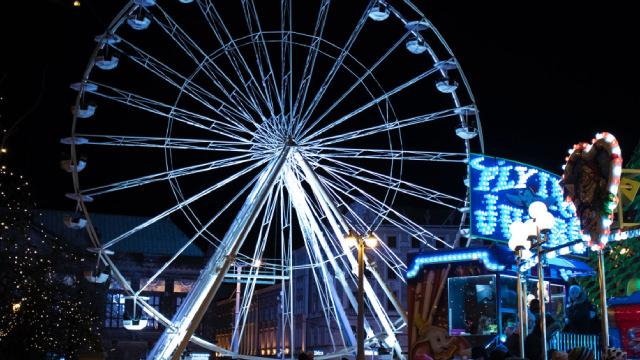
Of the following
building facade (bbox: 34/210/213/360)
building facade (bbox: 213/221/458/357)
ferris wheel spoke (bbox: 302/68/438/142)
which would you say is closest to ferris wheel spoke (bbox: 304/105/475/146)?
ferris wheel spoke (bbox: 302/68/438/142)

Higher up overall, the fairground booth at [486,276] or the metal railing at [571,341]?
the fairground booth at [486,276]

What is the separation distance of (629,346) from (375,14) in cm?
1267

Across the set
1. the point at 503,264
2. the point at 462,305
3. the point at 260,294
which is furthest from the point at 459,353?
the point at 260,294

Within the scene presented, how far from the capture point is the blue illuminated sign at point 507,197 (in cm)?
2555

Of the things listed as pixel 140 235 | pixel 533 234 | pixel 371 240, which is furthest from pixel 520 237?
pixel 140 235

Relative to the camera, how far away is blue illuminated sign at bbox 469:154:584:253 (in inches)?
1006

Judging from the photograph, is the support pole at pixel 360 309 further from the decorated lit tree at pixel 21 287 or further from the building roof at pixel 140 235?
the building roof at pixel 140 235

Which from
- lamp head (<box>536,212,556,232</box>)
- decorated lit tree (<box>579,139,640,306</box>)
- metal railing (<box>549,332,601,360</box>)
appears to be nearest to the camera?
lamp head (<box>536,212,556,232</box>)

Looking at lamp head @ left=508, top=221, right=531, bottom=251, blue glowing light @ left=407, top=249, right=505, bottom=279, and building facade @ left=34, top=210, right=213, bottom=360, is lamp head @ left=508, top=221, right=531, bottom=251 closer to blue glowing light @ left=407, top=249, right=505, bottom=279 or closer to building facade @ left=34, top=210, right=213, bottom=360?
blue glowing light @ left=407, top=249, right=505, bottom=279

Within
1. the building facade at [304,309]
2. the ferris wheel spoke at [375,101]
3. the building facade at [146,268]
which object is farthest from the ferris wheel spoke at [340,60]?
the building facade at [146,268]

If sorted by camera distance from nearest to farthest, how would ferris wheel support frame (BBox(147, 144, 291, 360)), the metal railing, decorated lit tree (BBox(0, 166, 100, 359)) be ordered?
the metal railing < ferris wheel support frame (BBox(147, 144, 291, 360)) < decorated lit tree (BBox(0, 166, 100, 359))

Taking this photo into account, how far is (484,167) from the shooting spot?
86.6 ft

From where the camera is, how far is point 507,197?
2611cm

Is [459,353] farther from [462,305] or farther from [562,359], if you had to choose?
[562,359]
